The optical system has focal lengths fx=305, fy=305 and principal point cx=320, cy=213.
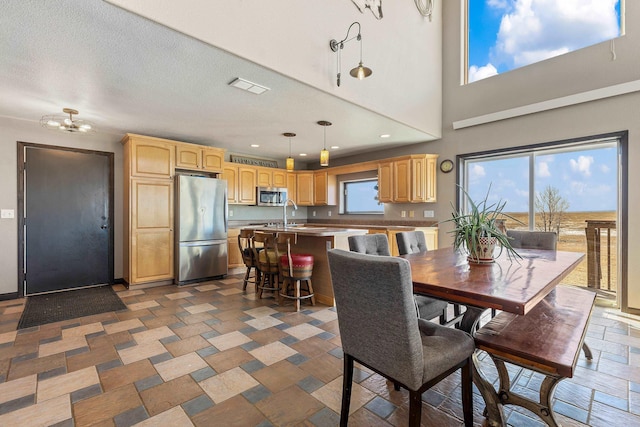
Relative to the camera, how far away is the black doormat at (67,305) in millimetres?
3136

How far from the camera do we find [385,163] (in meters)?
5.46

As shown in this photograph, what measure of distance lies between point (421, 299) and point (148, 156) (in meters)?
4.11

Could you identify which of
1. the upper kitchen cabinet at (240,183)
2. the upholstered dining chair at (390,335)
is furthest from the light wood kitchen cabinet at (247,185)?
the upholstered dining chair at (390,335)

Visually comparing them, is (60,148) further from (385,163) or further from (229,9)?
(385,163)

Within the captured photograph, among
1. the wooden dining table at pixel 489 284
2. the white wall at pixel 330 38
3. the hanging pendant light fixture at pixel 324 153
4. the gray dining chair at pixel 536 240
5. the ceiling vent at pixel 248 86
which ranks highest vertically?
the white wall at pixel 330 38

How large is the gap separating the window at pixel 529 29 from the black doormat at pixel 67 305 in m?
5.92

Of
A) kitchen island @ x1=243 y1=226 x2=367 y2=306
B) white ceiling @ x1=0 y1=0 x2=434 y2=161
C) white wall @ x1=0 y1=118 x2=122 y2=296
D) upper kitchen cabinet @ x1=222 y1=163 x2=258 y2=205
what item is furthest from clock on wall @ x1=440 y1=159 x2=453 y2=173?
white wall @ x1=0 y1=118 x2=122 y2=296

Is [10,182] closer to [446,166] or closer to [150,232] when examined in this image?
[150,232]

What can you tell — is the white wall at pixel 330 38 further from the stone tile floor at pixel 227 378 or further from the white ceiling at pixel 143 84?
the stone tile floor at pixel 227 378

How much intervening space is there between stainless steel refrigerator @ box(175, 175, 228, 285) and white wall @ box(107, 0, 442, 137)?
2666 millimetres

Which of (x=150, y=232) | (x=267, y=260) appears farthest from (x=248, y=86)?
(x=150, y=232)

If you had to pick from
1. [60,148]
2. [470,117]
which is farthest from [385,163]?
[60,148]

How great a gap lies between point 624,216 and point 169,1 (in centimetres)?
478

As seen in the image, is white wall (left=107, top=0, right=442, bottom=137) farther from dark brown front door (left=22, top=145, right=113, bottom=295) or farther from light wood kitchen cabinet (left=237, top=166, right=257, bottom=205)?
dark brown front door (left=22, top=145, right=113, bottom=295)
